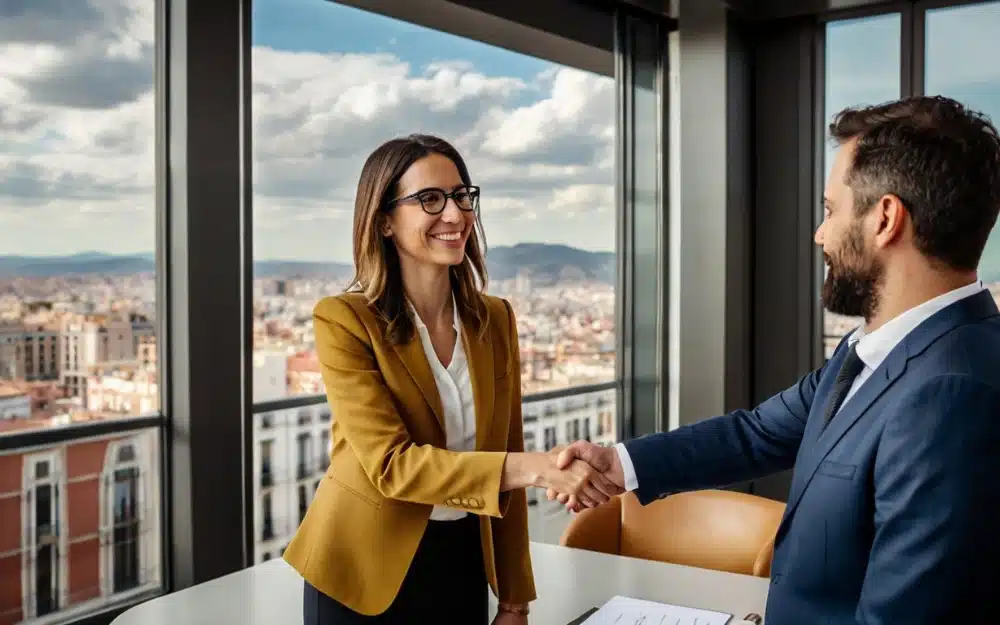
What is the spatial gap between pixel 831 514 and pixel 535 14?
3.36 metres

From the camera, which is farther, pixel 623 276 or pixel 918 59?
pixel 623 276

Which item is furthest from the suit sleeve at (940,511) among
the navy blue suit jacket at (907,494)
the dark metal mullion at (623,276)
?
the dark metal mullion at (623,276)

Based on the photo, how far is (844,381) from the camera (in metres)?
1.38

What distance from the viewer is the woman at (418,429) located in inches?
60.1

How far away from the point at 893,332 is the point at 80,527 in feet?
8.38

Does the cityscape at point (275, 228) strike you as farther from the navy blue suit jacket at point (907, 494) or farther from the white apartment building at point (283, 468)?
the navy blue suit jacket at point (907, 494)

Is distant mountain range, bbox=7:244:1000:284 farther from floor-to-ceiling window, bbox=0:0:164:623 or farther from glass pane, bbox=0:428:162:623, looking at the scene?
glass pane, bbox=0:428:162:623

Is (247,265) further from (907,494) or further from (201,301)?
(907,494)

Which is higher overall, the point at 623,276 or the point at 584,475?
the point at 623,276

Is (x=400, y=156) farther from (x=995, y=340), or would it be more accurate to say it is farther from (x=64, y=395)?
(x=64, y=395)

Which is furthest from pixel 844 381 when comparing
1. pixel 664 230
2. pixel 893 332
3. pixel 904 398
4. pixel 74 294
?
pixel 664 230

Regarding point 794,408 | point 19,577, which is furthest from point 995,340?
point 19,577

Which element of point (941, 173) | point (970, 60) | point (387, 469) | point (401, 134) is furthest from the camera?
point (970, 60)

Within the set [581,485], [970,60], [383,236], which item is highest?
[970,60]
